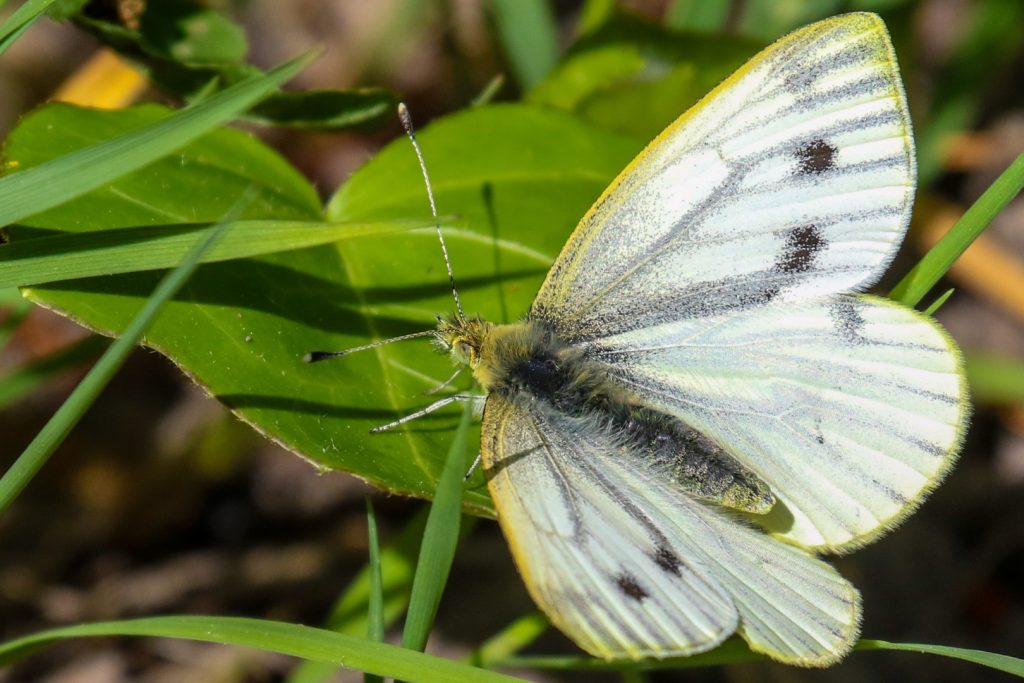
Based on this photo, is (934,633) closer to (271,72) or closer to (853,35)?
(853,35)

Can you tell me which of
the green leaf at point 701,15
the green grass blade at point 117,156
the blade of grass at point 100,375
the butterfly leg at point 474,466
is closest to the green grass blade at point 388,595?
the butterfly leg at point 474,466

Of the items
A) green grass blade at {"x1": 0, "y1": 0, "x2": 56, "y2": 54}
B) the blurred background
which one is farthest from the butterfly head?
the blurred background

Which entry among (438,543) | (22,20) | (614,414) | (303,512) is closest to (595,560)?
(438,543)

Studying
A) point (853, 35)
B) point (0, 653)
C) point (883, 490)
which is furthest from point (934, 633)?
point (0, 653)

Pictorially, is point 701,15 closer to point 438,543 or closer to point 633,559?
point 633,559

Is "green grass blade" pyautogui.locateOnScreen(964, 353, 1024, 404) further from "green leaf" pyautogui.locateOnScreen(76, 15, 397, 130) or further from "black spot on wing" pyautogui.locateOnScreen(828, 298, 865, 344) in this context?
"green leaf" pyautogui.locateOnScreen(76, 15, 397, 130)

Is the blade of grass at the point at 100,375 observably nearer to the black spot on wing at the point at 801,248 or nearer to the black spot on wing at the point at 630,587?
the black spot on wing at the point at 630,587
